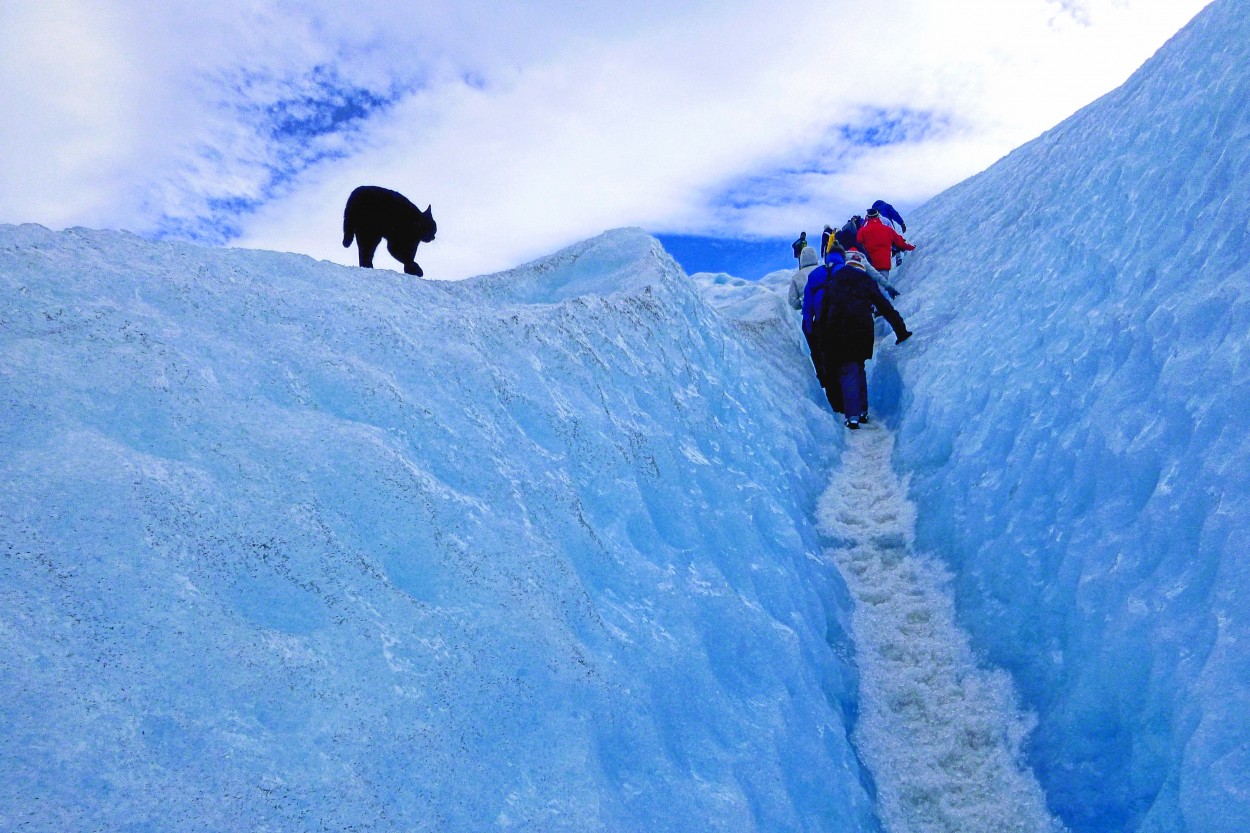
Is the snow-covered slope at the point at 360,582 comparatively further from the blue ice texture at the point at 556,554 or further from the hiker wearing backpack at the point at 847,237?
the hiker wearing backpack at the point at 847,237

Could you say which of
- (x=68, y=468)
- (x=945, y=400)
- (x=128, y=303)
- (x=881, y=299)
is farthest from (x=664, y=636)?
(x=881, y=299)

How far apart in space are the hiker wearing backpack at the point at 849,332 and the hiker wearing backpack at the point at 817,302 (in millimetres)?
135

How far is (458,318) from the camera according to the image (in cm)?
406

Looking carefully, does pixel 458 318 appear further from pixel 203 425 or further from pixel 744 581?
pixel 744 581

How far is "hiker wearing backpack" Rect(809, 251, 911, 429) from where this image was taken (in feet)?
27.2

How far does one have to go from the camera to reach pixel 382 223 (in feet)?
22.8

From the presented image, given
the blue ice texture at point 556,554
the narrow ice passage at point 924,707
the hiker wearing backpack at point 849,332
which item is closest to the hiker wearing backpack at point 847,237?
the hiker wearing backpack at point 849,332

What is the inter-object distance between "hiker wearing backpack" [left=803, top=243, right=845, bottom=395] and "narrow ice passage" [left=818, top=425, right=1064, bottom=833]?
3392 millimetres

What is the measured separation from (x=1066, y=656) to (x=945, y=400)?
3.28m

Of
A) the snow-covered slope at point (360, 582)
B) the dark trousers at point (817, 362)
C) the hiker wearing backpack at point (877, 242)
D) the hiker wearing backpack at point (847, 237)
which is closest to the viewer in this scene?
the snow-covered slope at point (360, 582)

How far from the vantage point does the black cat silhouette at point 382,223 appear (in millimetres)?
6859

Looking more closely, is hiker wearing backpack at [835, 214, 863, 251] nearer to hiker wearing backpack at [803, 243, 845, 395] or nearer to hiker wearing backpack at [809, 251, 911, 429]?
hiker wearing backpack at [803, 243, 845, 395]

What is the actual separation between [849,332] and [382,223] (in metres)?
5.06

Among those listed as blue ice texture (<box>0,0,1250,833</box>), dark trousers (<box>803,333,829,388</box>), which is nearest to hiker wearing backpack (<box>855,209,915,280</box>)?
dark trousers (<box>803,333,829,388</box>)
